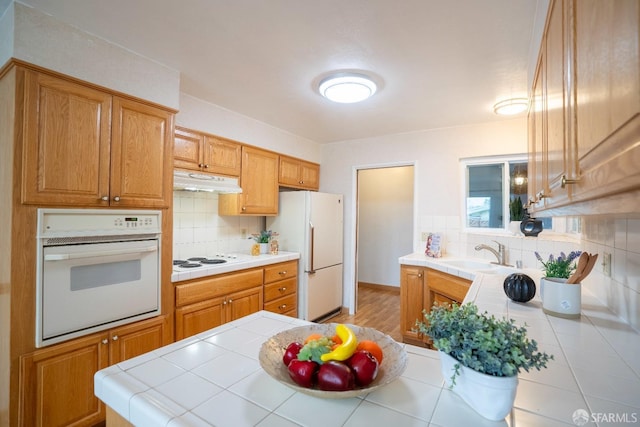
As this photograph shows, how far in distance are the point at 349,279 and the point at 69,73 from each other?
3409mm

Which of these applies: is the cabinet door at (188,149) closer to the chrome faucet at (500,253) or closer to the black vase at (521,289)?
the black vase at (521,289)

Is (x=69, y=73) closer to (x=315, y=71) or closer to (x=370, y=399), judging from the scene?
(x=315, y=71)

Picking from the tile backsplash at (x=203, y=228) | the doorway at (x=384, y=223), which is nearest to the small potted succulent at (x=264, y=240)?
the tile backsplash at (x=203, y=228)

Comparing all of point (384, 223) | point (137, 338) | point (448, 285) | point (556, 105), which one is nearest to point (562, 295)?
point (556, 105)

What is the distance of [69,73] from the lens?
1.56m

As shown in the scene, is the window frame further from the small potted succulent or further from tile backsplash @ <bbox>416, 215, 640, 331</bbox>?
the small potted succulent

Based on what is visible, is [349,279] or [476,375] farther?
[349,279]

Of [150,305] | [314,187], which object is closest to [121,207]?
[150,305]

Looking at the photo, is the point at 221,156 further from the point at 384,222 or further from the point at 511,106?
the point at 384,222

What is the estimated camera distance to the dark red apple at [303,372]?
68 centimetres

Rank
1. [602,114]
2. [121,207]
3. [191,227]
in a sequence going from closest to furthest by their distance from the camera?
[602,114], [121,207], [191,227]

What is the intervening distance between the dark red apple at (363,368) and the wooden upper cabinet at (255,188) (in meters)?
2.48

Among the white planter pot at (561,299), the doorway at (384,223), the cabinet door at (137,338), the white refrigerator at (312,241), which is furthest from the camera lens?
the doorway at (384,223)

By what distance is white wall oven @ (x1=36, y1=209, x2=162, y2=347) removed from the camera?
150 centimetres
